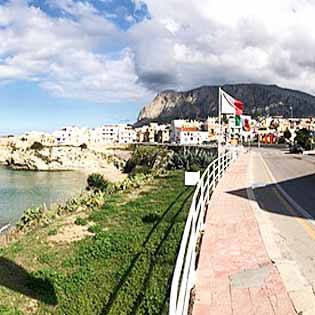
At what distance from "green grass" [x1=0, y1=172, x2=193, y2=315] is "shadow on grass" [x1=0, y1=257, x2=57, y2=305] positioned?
2cm

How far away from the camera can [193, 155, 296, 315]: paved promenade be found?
5.61 metres

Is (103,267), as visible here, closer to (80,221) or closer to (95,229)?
(95,229)

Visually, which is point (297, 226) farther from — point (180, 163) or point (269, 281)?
point (180, 163)

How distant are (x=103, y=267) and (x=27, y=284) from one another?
1.74 meters

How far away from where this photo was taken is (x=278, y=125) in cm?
19512

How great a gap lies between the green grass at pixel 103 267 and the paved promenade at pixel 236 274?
1296 millimetres

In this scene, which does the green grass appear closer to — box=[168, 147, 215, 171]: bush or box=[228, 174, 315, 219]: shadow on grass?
box=[228, 174, 315, 219]: shadow on grass

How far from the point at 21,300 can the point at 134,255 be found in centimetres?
284

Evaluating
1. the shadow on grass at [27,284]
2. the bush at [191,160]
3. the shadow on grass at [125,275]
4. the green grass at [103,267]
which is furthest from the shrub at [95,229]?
the bush at [191,160]

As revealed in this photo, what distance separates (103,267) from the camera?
11.0 metres

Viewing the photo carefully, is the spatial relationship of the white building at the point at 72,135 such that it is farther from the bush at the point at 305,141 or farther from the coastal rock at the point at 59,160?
the bush at the point at 305,141

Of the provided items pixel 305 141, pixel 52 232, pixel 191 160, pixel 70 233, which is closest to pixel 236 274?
pixel 70 233

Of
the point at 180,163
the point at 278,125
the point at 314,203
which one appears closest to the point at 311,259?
the point at 314,203

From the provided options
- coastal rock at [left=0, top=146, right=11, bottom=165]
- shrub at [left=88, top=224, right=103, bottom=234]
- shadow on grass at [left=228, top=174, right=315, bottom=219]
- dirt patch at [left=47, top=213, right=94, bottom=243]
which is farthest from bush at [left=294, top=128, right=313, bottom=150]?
shrub at [left=88, top=224, right=103, bottom=234]
